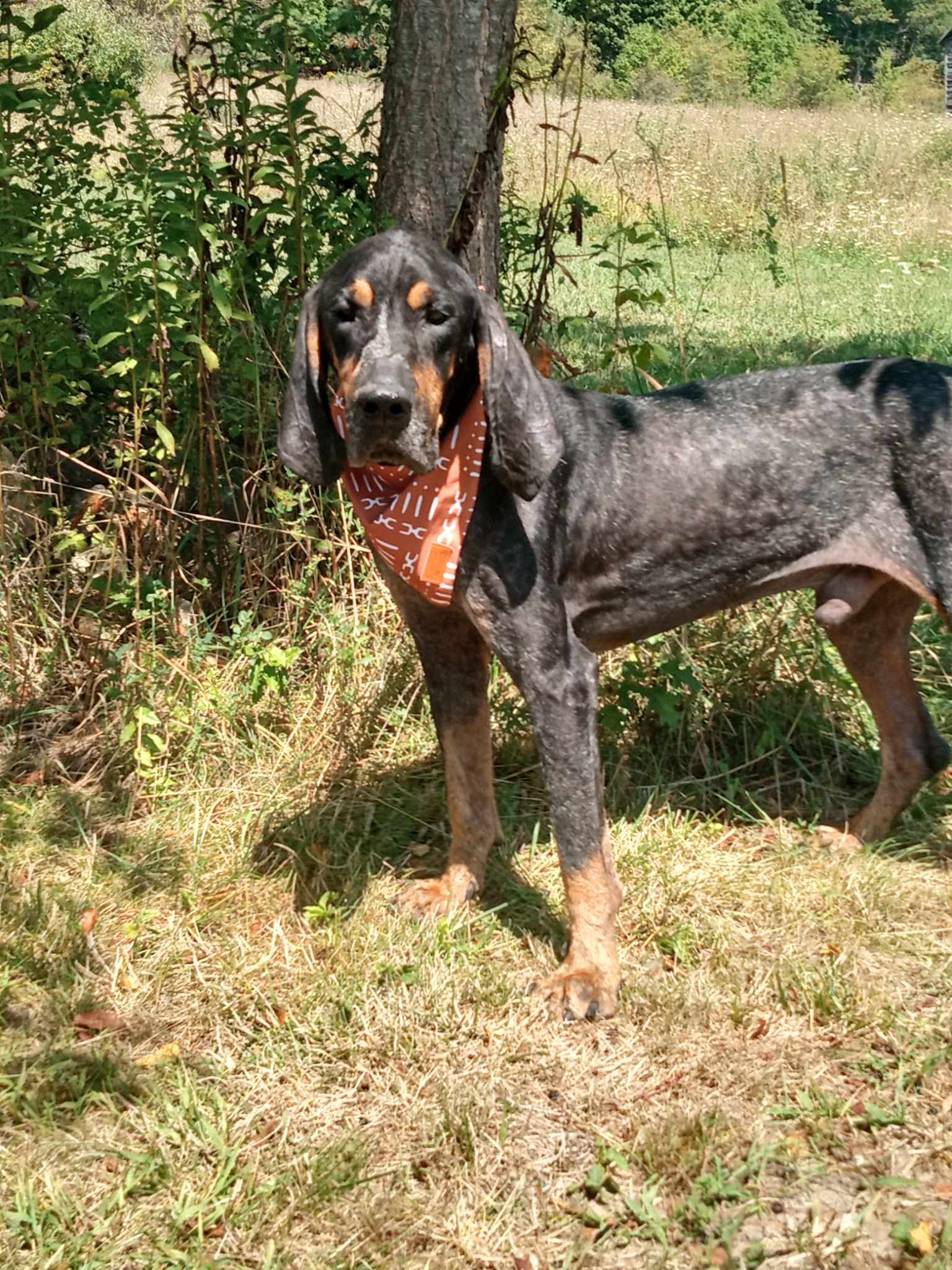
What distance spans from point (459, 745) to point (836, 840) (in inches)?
52.4

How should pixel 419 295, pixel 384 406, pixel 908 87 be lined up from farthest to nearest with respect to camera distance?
pixel 908 87 < pixel 419 295 < pixel 384 406

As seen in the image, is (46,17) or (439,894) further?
(46,17)

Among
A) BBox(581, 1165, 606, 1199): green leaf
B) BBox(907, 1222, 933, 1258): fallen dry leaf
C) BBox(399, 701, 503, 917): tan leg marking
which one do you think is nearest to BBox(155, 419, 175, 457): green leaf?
BBox(399, 701, 503, 917): tan leg marking

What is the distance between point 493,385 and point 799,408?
0.98 meters

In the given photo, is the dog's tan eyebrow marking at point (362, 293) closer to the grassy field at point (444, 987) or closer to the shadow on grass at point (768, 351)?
the grassy field at point (444, 987)

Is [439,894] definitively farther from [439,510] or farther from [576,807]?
[439,510]

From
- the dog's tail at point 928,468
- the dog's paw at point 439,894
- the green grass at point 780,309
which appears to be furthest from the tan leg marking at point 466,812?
the green grass at point 780,309

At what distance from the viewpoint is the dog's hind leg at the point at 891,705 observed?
4012mm

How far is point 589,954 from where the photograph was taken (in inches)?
132

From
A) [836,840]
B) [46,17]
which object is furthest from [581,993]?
[46,17]

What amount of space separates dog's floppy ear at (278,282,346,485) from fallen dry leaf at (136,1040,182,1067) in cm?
156

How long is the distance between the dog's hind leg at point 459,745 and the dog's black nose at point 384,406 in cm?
79

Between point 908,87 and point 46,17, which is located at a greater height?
point 908,87

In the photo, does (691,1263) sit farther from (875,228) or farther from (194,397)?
(875,228)
